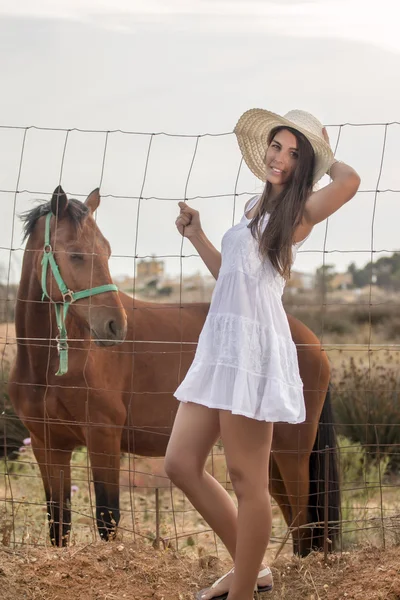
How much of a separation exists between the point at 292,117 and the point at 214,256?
62cm

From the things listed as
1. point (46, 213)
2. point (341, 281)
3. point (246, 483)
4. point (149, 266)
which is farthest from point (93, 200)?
point (341, 281)

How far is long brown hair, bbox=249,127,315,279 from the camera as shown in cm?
301

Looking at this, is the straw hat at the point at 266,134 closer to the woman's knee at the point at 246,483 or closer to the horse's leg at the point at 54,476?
the woman's knee at the point at 246,483

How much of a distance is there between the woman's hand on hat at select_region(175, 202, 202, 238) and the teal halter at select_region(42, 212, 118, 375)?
5.12ft

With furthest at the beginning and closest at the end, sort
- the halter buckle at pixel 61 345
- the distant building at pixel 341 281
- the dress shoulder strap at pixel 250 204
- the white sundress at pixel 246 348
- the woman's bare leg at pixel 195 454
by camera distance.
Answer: the distant building at pixel 341 281 < the halter buckle at pixel 61 345 < the dress shoulder strap at pixel 250 204 < the woman's bare leg at pixel 195 454 < the white sundress at pixel 246 348

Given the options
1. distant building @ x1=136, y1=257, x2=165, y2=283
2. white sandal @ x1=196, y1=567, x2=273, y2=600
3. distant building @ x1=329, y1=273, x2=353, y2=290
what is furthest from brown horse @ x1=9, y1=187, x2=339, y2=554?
distant building @ x1=329, y1=273, x2=353, y2=290

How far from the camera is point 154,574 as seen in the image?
3645mm

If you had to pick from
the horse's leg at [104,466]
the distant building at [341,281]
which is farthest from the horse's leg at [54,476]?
the distant building at [341,281]

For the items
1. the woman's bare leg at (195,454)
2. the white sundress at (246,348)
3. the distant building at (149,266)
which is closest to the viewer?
the white sundress at (246,348)

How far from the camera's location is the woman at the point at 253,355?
2.99 m

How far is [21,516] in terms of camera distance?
6.66 m

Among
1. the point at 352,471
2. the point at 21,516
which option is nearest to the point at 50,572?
the point at 21,516

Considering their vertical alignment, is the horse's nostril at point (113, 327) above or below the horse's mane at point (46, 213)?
below

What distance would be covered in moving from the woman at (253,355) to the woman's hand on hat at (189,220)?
0.90ft
